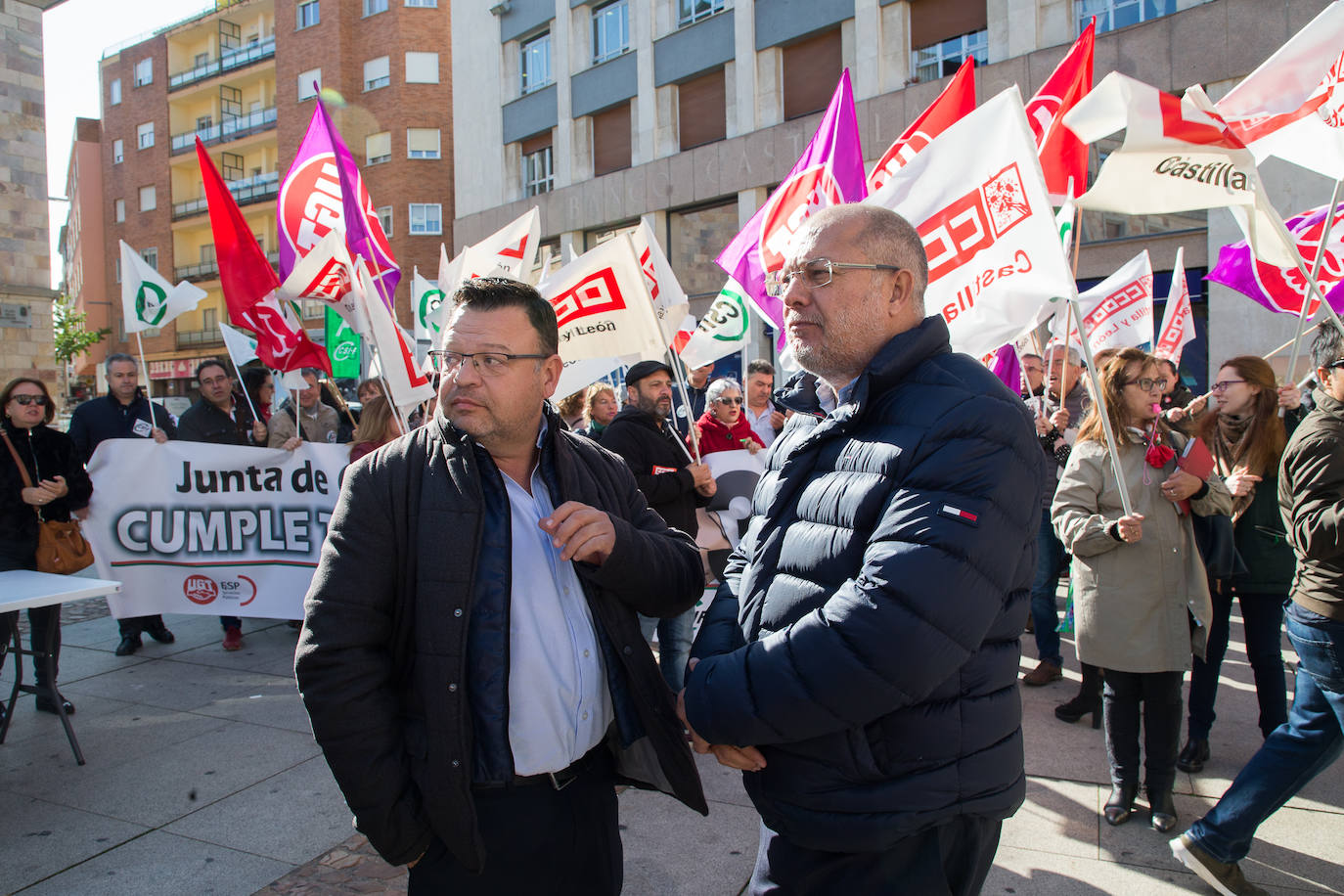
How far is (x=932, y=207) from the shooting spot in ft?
11.9

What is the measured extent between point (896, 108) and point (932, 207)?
14892 mm

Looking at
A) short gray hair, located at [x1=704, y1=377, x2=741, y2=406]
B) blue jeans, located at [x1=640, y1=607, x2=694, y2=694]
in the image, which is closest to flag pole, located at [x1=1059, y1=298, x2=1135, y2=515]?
blue jeans, located at [x1=640, y1=607, x2=694, y2=694]

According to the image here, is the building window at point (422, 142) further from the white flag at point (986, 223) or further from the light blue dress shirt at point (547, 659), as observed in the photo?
the light blue dress shirt at point (547, 659)

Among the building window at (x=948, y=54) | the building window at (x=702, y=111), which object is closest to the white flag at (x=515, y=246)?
the building window at (x=948, y=54)

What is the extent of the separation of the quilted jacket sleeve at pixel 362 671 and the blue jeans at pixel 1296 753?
2718mm

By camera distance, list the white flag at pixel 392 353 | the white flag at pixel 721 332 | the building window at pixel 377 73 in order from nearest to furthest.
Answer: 1. the white flag at pixel 392 353
2. the white flag at pixel 721 332
3. the building window at pixel 377 73

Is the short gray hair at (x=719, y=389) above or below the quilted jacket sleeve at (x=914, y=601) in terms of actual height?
above

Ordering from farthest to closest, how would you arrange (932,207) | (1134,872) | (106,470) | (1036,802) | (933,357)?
(106,470) < (1036,802) < (932,207) < (1134,872) < (933,357)

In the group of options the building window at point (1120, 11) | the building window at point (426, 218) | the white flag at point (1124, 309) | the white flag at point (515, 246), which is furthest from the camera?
the building window at point (426, 218)

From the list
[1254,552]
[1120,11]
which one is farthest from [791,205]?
[1120,11]

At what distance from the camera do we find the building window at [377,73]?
111 ft

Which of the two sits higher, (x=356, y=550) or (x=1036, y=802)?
(x=356, y=550)

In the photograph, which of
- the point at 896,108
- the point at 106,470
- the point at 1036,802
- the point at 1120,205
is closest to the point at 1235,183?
the point at 1120,205

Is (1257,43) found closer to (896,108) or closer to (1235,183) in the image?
(896,108)
